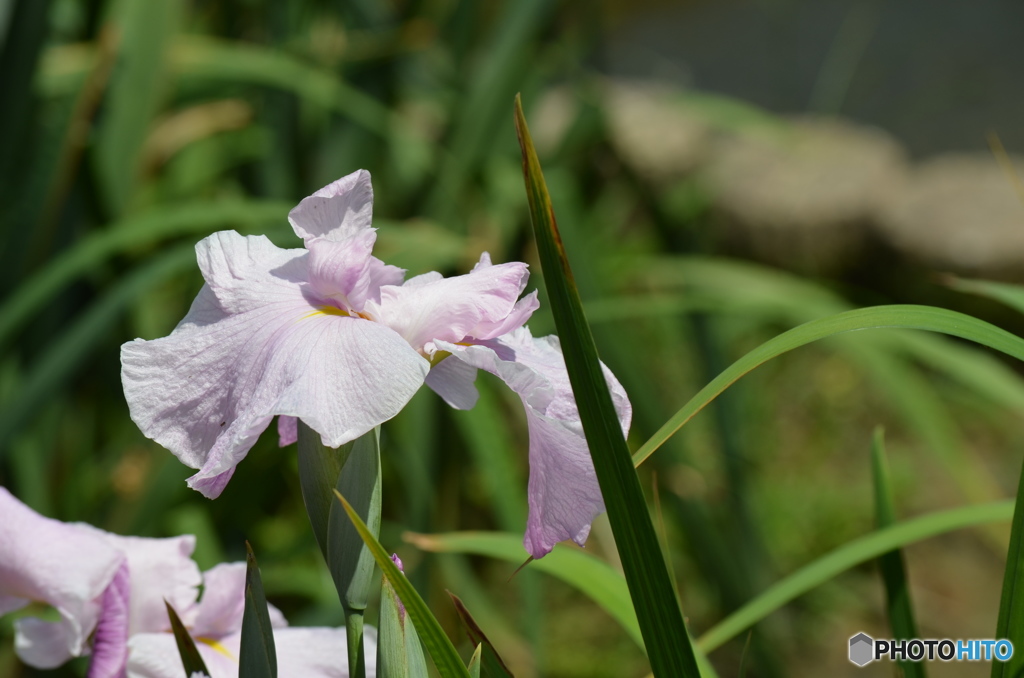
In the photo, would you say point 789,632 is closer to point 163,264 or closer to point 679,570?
point 679,570

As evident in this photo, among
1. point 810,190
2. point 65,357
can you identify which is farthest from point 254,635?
point 810,190

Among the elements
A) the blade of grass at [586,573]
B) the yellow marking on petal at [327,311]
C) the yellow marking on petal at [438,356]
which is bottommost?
the blade of grass at [586,573]

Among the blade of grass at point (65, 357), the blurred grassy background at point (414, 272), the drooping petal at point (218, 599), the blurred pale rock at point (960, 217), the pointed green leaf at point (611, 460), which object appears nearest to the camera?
the pointed green leaf at point (611, 460)

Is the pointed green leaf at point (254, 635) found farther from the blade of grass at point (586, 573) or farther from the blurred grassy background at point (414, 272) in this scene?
→ the blurred grassy background at point (414, 272)

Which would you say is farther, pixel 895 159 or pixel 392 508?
pixel 895 159

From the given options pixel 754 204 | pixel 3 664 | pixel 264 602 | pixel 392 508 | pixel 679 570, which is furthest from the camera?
pixel 754 204

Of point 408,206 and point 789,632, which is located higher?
point 408,206

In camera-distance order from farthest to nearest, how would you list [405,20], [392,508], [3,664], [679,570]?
[679,570]
[392,508]
[405,20]
[3,664]

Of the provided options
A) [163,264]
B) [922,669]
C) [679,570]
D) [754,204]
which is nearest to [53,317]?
[163,264]

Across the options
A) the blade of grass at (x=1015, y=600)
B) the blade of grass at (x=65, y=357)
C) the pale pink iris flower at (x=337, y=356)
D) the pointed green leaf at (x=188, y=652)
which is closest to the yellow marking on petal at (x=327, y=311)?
the pale pink iris flower at (x=337, y=356)
